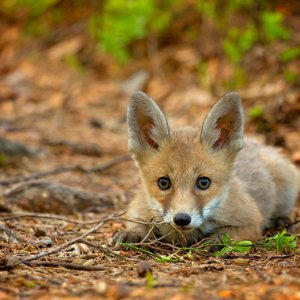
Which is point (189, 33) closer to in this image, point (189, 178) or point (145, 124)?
point (145, 124)

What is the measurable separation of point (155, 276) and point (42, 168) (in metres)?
4.98

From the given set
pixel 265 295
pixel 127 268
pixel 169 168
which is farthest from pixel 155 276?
pixel 169 168

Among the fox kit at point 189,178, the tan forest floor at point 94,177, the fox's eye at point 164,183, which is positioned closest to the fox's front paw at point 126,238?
the fox kit at point 189,178

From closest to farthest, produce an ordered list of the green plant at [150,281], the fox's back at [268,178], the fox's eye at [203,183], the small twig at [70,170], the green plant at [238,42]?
the green plant at [150,281]
the fox's eye at [203,183]
the fox's back at [268,178]
the small twig at [70,170]
the green plant at [238,42]

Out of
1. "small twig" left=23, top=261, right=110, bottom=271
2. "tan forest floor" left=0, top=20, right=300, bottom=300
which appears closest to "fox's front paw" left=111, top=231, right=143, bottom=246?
"tan forest floor" left=0, top=20, right=300, bottom=300

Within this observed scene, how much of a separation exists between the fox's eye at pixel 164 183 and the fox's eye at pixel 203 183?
0.25m

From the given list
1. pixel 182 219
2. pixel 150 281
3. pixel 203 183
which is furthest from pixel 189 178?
pixel 150 281

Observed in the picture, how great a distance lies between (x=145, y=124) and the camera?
5.53 metres

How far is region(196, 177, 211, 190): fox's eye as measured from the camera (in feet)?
16.4

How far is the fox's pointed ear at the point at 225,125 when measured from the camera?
17.1 feet

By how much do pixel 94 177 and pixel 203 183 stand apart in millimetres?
3314

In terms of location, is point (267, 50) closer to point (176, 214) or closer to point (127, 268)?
point (176, 214)

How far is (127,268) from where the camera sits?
12.7 ft

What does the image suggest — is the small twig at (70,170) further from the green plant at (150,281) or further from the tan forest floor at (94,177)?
the green plant at (150,281)
